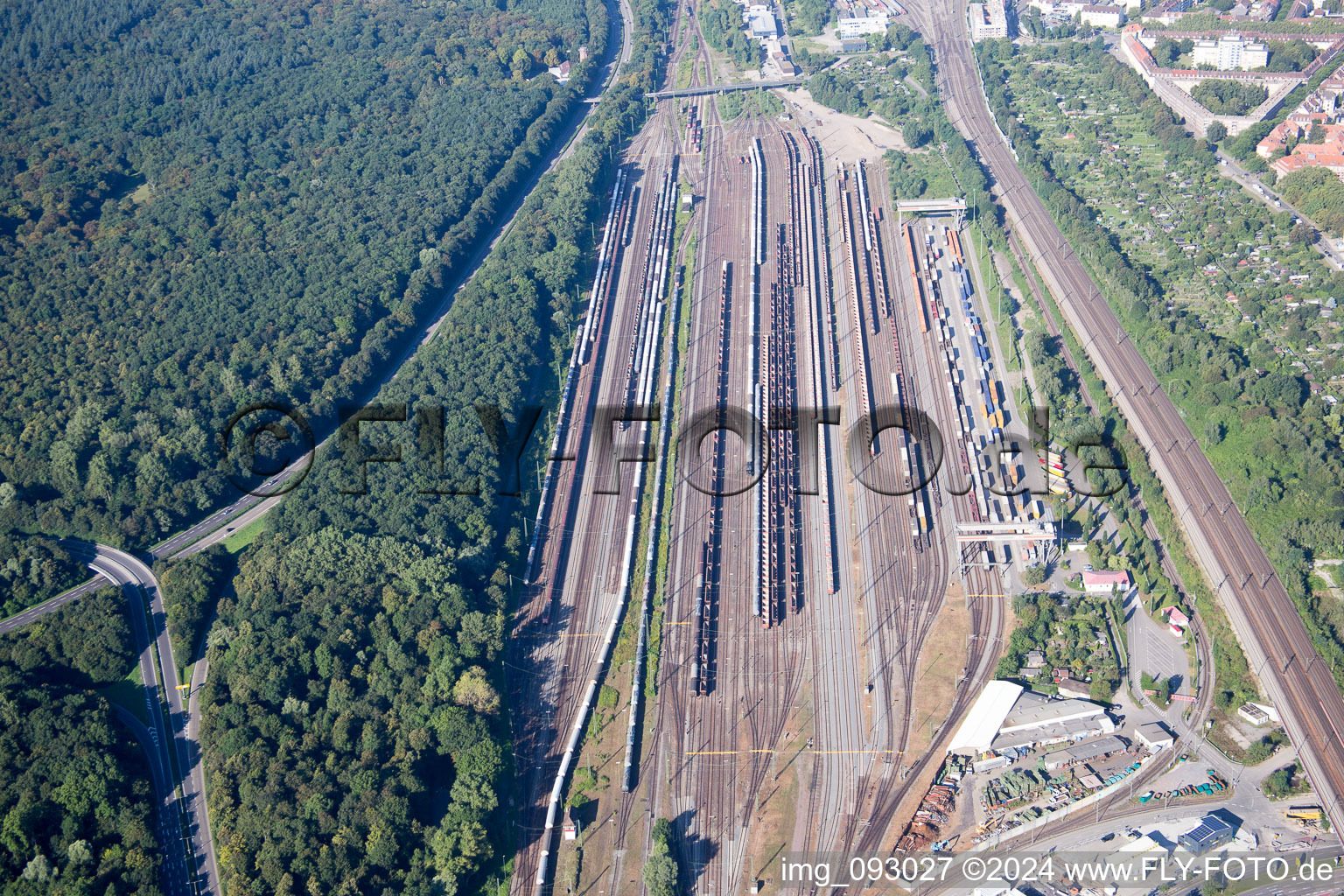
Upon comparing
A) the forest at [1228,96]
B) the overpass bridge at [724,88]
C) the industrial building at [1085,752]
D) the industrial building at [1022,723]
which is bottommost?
the industrial building at [1085,752]

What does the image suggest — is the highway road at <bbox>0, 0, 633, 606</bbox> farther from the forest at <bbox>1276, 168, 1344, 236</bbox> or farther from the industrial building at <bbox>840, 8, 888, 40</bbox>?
the forest at <bbox>1276, 168, 1344, 236</bbox>

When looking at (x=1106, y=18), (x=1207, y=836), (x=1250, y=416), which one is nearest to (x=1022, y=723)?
(x=1207, y=836)

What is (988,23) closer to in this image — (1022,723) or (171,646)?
(1022,723)

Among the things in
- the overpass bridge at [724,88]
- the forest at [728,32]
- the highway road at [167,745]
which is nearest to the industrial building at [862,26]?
the forest at [728,32]

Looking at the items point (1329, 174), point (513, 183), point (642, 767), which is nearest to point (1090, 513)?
point (642, 767)

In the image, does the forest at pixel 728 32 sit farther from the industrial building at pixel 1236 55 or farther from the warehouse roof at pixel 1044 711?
the warehouse roof at pixel 1044 711

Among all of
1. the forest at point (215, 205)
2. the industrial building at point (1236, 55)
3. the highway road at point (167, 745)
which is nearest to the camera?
the highway road at point (167, 745)
